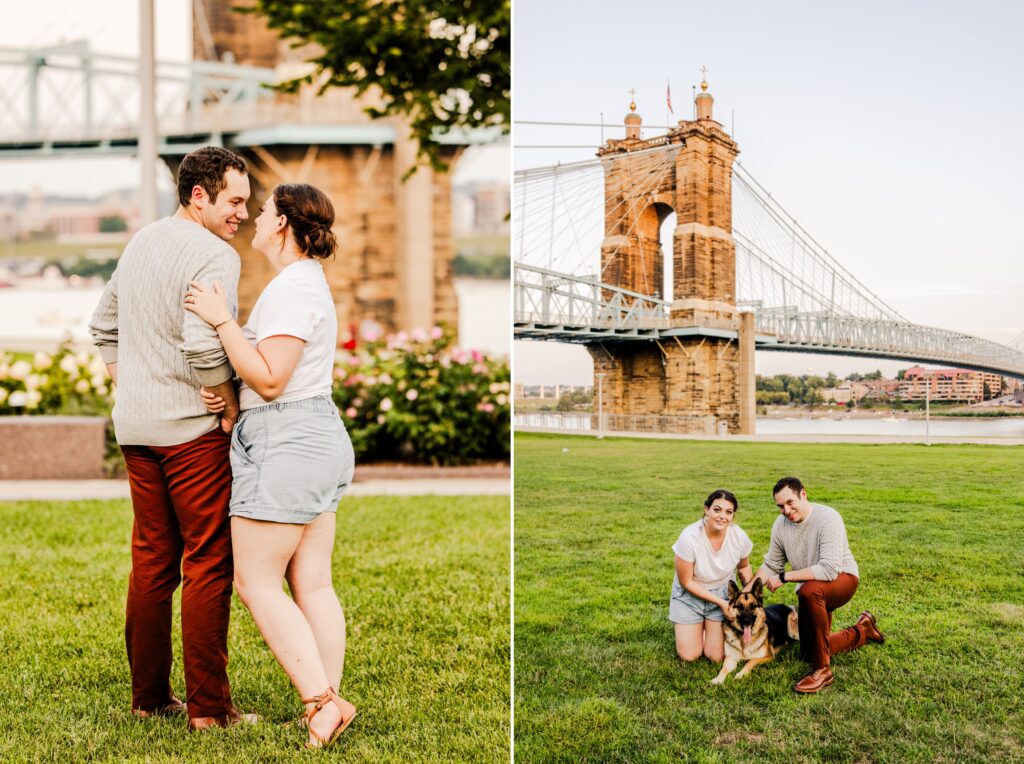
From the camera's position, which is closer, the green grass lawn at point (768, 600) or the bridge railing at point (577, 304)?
the green grass lawn at point (768, 600)

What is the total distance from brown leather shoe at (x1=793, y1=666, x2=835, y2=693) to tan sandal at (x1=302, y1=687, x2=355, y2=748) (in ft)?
4.54

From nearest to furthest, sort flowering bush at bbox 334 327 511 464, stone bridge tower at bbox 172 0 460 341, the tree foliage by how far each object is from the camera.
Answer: the tree foliage, flowering bush at bbox 334 327 511 464, stone bridge tower at bbox 172 0 460 341

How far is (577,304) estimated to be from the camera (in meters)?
3.24

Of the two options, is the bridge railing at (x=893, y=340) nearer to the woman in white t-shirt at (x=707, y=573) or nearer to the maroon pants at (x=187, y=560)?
the woman in white t-shirt at (x=707, y=573)

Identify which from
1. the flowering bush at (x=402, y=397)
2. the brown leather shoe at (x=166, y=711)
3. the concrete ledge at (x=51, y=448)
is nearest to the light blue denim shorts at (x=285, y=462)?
the brown leather shoe at (x=166, y=711)

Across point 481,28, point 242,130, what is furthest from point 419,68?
point 242,130

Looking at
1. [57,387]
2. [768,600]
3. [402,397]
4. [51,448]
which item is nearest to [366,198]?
[57,387]

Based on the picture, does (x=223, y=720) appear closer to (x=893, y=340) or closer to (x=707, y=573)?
(x=707, y=573)

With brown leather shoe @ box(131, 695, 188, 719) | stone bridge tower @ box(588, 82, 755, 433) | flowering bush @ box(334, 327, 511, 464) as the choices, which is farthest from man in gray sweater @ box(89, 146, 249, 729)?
flowering bush @ box(334, 327, 511, 464)

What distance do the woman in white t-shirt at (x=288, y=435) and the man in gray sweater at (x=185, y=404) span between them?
9 cm

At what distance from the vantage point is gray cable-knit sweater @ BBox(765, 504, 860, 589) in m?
2.98

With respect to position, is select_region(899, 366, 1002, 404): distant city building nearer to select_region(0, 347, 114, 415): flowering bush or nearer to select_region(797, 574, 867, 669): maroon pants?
select_region(797, 574, 867, 669): maroon pants

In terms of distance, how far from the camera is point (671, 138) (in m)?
3.23

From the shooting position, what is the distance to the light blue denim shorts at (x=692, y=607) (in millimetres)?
3098
